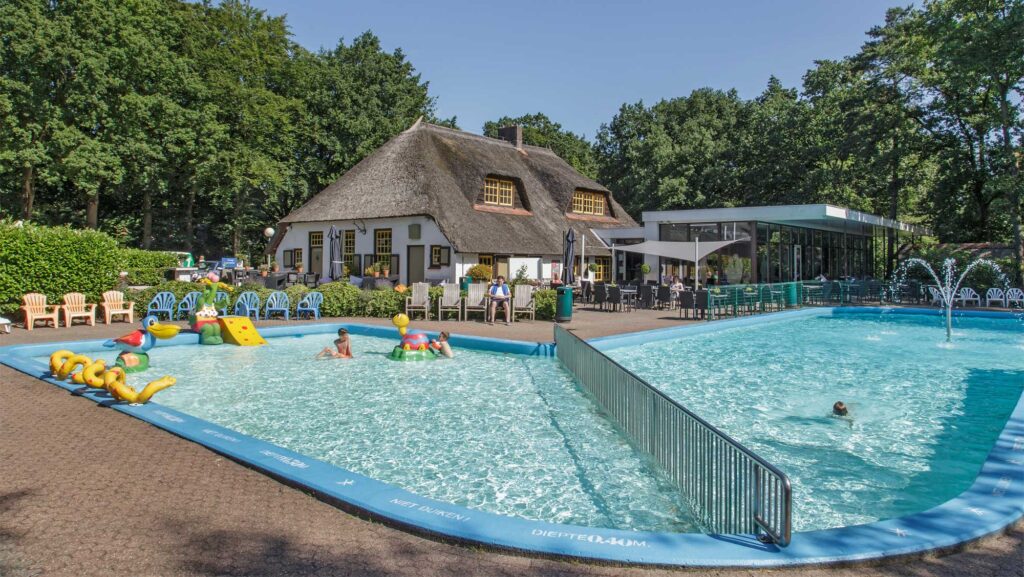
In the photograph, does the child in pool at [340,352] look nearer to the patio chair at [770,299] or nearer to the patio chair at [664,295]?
the patio chair at [664,295]

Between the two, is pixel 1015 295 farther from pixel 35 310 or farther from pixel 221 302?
pixel 35 310

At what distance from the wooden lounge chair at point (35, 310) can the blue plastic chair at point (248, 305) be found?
402 centimetres

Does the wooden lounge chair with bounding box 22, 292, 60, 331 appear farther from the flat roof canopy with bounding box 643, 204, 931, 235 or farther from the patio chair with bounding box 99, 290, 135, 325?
the flat roof canopy with bounding box 643, 204, 931, 235

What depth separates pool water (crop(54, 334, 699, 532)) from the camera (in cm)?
577

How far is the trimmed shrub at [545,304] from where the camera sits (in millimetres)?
18922

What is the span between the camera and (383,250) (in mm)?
26984

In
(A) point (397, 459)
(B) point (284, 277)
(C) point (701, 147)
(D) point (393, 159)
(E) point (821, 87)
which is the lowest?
(A) point (397, 459)

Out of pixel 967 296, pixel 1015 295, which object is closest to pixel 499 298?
pixel 967 296

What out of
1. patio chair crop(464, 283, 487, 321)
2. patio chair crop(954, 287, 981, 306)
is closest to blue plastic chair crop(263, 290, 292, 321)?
patio chair crop(464, 283, 487, 321)

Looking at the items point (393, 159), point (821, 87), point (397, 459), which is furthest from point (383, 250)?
point (821, 87)

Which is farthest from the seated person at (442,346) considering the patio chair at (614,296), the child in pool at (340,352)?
the patio chair at (614,296)

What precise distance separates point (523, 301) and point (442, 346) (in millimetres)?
5766

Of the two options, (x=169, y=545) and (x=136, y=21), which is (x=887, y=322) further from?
(x=136, y=21)

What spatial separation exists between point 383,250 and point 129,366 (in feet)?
53.1
